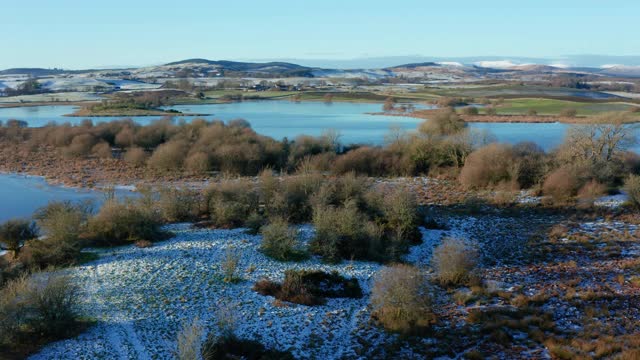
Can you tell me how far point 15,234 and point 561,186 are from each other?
28.9 m

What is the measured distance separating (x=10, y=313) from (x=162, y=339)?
3.79 m

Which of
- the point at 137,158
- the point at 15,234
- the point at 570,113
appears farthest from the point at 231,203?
the point at 570,113

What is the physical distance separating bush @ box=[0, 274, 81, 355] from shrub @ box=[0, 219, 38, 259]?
285 inches

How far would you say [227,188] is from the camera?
2673 centimetres

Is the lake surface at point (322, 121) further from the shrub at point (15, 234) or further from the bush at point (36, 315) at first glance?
the bush at point (36, 315)

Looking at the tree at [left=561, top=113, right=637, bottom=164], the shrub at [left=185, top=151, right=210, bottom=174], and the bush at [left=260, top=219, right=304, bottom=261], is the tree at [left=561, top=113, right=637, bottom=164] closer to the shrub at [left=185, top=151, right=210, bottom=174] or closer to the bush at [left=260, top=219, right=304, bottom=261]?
the bush at [left=260, top=219, right=304, bottom=261]

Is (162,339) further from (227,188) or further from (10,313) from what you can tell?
(227,188)

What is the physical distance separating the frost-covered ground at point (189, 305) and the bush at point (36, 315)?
534 mm

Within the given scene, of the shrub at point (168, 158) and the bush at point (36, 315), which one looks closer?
the bush at point (36, 315)

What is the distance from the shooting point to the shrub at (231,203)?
80.1 ft

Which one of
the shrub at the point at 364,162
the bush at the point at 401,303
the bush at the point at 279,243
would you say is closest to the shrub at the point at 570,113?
the shrub at the point at 364,162

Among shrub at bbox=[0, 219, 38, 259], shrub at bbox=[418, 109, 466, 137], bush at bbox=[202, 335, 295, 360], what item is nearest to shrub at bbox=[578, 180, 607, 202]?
shrub at bbox=[418, 109, 466, 137]

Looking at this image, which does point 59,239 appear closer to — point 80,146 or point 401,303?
point 401,303

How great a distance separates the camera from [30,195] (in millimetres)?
33375
